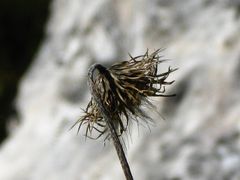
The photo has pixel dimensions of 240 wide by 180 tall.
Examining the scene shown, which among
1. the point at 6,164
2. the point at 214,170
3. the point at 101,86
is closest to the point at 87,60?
the point at 6,164

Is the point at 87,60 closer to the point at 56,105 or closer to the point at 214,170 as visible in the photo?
the point at 56,105

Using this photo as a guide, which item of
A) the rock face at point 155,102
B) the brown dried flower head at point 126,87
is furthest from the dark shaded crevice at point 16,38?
the brown dried flower head at point 126,87

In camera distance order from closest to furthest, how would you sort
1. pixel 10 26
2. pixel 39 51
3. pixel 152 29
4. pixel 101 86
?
pixel 101 86
pixel 152 29
pixel 39 51
pixel 10 26

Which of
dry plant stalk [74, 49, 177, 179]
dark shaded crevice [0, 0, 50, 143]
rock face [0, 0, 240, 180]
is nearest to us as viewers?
dry plant stalk [74, 49, 177, 179]

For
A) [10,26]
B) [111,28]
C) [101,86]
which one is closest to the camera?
[101,86]

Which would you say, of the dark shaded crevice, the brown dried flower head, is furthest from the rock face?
the brown dried flower head

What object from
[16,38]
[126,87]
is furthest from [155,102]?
[16,38]

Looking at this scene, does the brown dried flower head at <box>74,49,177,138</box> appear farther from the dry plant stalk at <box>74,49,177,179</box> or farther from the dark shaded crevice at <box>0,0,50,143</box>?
the dark shaded crevice at <box>0,0,50,143</box>

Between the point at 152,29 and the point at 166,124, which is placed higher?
the point at 152,29
